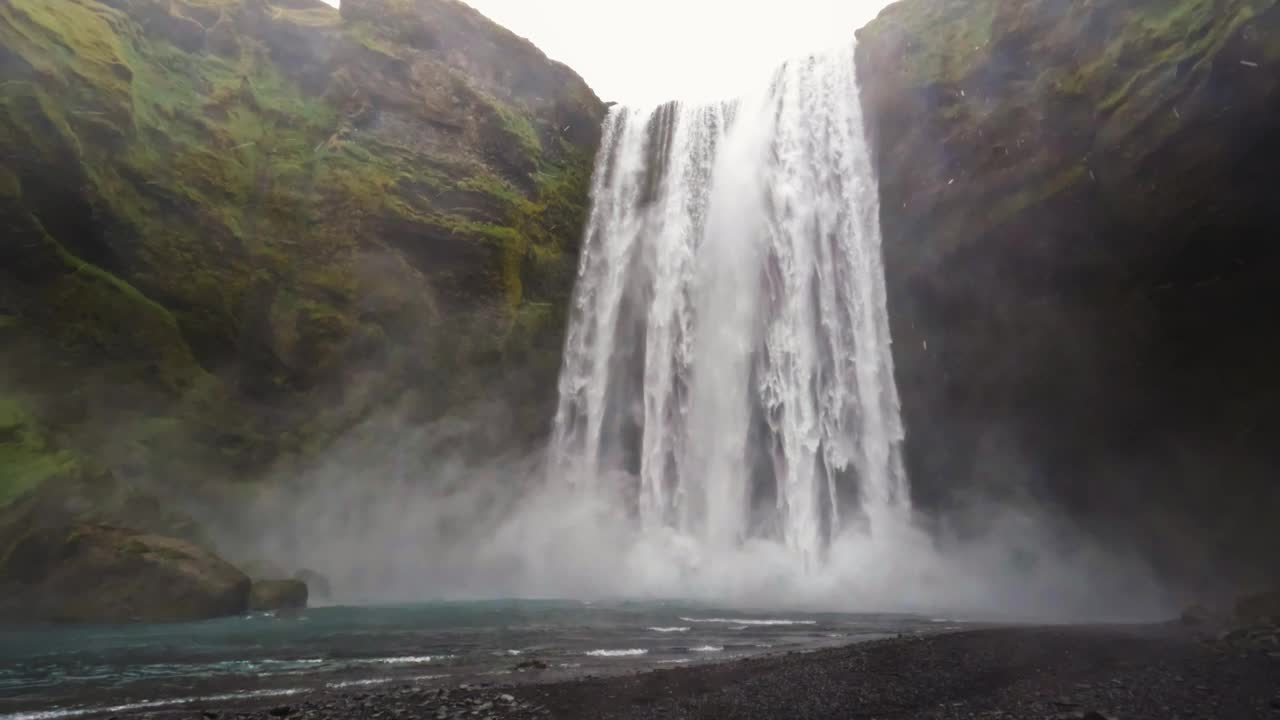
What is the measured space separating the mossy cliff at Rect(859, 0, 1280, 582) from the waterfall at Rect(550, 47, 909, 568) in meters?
1.51

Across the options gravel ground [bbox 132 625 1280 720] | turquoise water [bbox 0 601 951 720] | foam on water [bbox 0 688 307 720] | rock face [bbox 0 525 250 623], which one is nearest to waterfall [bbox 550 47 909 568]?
turquoise water [bbox 0 601 951 720]

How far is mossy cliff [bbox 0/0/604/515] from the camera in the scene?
1772cm

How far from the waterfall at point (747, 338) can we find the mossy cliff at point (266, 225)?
2.04 metres

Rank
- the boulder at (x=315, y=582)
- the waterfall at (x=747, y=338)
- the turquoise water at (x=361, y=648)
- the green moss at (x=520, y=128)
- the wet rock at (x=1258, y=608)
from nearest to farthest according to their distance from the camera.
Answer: the turquoise water at (x=361, y=648)
the wet rock at (x=1258, y=608)
the boulder at (x=315, y=582)
the waterfall at (x=747, y=338)
the green moss at (x=520, y=128)

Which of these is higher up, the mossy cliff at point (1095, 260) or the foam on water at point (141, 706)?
the mossy cliff at point (1095, 260)

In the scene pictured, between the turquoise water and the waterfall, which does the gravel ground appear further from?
the waterfall

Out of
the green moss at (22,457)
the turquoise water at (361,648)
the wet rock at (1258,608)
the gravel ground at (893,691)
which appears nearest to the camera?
the gravel ground at (893,691)

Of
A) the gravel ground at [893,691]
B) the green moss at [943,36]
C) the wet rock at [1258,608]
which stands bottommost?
the gravel ground at [893,691]

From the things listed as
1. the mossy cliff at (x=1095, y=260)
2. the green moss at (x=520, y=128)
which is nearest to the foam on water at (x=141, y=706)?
the mossy cliff at (x=1095, y=260)

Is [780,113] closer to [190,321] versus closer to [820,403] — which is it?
[820,403]

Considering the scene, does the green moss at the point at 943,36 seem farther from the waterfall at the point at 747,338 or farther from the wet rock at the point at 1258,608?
the wet rock at the point at 1258,608

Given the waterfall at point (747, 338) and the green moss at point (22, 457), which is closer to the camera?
the green moss at point (22, 457)

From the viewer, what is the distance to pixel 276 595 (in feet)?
54.9

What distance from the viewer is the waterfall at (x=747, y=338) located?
20453 millimetres
